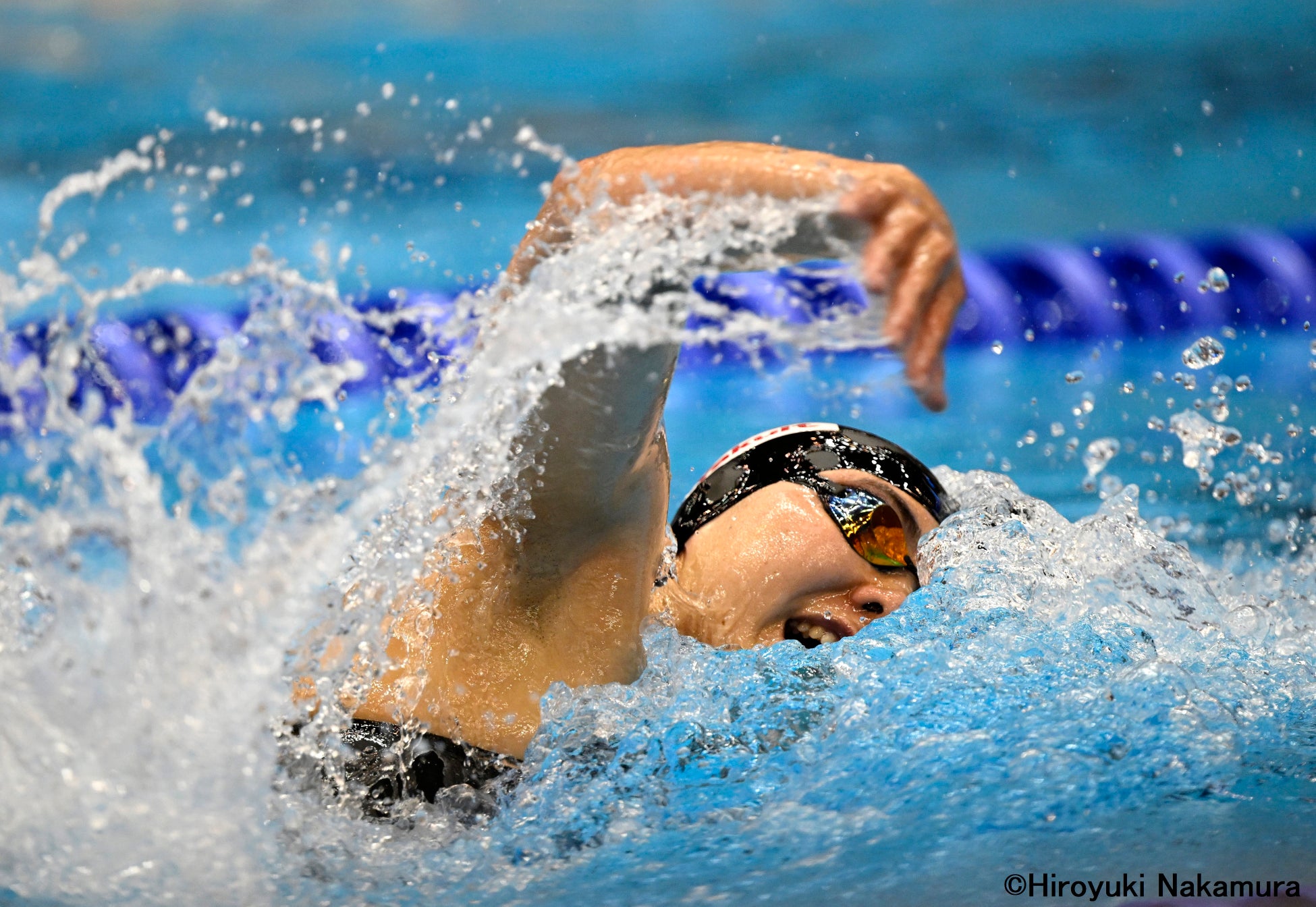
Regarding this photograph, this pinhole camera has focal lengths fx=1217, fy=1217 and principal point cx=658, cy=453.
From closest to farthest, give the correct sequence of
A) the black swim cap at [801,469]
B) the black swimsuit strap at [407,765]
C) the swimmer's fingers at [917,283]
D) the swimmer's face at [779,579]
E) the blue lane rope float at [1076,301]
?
the swimmer's fingers at [917,283], the black swimsuit strap at [407,765], the swimmer's face at [779,579], the black swim cap at [801,469], the blue lane rope float at [1076,301]

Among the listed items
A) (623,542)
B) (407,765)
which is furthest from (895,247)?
(407,765)

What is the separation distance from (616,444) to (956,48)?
4598mm

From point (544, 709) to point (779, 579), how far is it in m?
0.37

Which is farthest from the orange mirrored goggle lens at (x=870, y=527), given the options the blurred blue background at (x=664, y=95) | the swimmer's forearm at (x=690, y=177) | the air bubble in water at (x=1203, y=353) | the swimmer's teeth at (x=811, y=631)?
the blurred blue background at (x=664, y=95)

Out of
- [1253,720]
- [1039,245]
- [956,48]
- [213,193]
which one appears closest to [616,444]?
[1253,720]

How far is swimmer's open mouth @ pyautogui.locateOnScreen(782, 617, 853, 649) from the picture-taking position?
4.78 feet

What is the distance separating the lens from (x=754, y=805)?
1111mm

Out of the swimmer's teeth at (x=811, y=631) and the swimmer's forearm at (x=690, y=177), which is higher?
the swimmer's forearm at (x=690, y=177)

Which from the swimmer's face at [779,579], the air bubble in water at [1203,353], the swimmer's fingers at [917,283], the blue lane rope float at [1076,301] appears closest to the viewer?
the swimmer's fingers at [917,283]

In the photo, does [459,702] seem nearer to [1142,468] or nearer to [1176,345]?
[1142,468]

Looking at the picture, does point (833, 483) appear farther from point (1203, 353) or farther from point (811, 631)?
point (1203, 353)

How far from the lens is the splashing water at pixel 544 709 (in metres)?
0.92

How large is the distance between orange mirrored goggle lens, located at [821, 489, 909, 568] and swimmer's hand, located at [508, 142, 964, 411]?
25.9 inches

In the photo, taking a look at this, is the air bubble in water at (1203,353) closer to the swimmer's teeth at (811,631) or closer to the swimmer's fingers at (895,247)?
the swimmer's teeth at (811,631)
